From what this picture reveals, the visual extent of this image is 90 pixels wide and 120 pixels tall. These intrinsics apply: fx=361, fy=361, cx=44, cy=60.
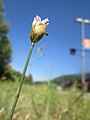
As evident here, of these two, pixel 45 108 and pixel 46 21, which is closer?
pixel 46 21

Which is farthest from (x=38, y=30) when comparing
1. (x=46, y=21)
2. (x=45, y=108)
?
(x=45, y=108)

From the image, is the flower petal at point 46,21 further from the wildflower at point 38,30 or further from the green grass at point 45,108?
the green grass at point 45,108

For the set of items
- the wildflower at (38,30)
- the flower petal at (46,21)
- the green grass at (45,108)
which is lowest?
the wildflower at (38,30)

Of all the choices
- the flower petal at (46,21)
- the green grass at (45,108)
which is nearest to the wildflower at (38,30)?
the flower petal at (46,21)

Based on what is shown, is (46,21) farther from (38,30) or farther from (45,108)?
(45,108)

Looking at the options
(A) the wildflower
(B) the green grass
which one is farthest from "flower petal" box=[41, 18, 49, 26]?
(B) the green grass

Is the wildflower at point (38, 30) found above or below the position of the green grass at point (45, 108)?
below

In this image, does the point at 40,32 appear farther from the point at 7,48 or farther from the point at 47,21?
the point at 7,48

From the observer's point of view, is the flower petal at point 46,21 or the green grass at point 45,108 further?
the green grass at point 45,108

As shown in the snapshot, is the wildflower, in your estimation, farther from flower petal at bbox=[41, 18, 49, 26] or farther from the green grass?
the green grass
